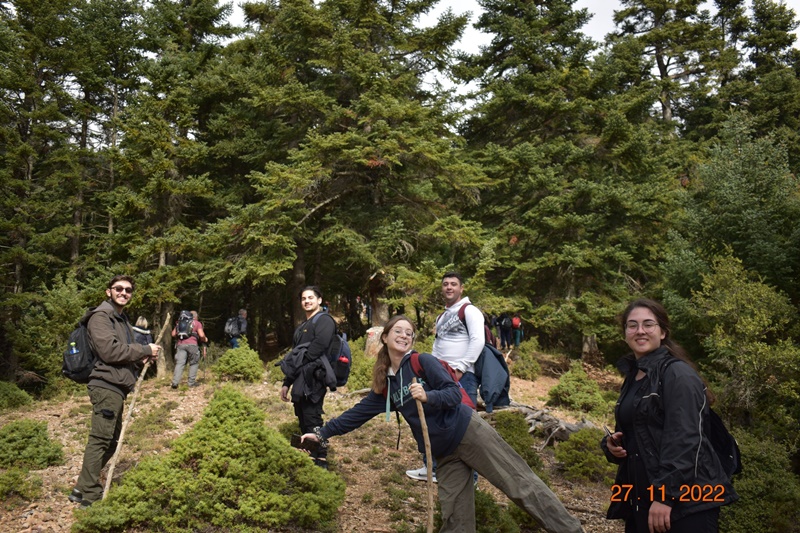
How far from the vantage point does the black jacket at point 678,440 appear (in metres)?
2.47

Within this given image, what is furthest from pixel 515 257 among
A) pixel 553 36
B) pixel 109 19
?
pixel 109 19

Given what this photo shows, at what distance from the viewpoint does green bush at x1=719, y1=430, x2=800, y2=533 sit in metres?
4.48

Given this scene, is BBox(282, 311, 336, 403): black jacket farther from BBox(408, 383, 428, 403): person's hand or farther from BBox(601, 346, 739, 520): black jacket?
BBox(601, 346, 739, 520): black jacket

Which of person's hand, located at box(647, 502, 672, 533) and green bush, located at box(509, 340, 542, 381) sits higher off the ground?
person's hand, located at box(647, 502, 672, 533)

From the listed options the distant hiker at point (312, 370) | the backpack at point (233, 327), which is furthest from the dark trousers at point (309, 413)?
the backpack at point (233, 327)

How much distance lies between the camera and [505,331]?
1959 cm

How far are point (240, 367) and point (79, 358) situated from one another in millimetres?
7850

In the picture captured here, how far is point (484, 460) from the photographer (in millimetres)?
3232

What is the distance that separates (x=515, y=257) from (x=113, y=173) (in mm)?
14958

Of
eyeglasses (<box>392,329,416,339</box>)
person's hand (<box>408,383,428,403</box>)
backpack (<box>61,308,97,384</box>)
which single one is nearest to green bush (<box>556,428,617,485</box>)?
eyeglasses (<box>392,329,416,339</box>)

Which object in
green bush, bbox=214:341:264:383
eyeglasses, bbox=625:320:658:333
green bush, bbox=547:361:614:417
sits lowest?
green bush, bbox=547:361:614:417

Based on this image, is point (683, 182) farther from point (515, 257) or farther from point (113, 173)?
point (113, 173)

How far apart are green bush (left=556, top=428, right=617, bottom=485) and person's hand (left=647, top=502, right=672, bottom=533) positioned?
13.8ft

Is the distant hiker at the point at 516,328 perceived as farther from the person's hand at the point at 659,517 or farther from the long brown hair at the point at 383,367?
the person's hand at the point at 659,517
